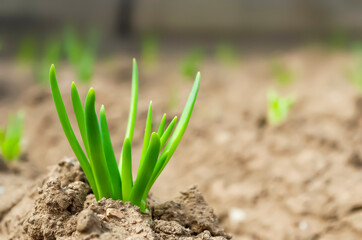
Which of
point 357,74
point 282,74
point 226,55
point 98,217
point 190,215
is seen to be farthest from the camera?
point 226,55

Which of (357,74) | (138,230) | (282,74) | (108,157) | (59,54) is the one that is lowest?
(138,230)

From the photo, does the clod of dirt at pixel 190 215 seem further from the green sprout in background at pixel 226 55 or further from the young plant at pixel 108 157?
the green sprout in background at pixel 226 55

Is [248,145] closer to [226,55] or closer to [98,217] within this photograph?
[98,217]

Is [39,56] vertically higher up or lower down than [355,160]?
higher up

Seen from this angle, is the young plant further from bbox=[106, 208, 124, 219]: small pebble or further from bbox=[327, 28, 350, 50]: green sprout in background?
bbox=[327, 28, 350, 50]: green sprout in background

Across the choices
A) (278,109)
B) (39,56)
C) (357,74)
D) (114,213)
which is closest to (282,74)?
(357,74)

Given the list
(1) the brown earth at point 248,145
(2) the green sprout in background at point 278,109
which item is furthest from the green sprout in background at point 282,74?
(2) the green sprout in background at point 278,109
